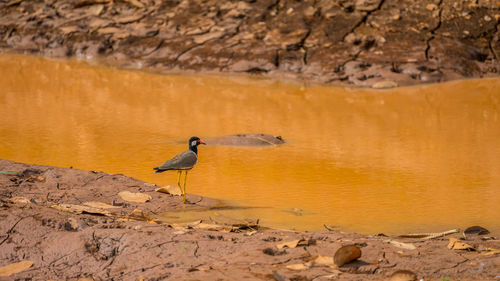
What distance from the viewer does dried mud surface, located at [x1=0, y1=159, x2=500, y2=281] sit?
10.6ft

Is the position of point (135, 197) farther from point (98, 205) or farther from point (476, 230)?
point (476, 230)

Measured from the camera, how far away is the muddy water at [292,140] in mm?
5008

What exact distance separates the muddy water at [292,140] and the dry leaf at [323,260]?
107 cm

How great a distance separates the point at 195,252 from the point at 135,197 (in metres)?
1.41

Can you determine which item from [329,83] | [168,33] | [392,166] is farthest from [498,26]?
[392,166]

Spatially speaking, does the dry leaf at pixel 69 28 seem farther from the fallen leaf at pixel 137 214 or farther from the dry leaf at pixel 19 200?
the fallen leaf at pixel 137 214

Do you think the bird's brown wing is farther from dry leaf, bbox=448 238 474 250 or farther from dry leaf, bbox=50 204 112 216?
dry leaf, bbox=448 238 474 250

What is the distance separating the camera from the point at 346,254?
10.7ft

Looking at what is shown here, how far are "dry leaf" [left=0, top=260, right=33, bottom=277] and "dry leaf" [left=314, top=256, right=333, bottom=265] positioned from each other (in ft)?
4.77

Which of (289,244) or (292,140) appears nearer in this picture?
(289,244)

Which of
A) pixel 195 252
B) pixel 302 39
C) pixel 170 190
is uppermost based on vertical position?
pixel 302 39

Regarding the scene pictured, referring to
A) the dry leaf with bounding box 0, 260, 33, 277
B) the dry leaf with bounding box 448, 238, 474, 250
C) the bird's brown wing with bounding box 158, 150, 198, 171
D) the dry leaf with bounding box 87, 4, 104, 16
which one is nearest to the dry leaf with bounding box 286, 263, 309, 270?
the dry leaf with bounding box 448, 238, 474, 250

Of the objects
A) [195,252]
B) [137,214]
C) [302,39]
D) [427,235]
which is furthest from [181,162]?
[302,39]

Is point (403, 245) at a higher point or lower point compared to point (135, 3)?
lower
